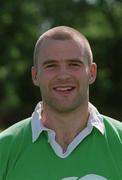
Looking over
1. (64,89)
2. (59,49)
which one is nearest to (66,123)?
(64,89)

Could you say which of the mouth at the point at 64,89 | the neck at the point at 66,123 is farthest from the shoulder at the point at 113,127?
the mouth at the point at 64,89

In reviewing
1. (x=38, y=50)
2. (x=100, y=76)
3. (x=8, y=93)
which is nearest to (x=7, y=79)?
(x=8, y=93)

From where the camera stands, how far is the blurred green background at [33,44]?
35094 millimetres

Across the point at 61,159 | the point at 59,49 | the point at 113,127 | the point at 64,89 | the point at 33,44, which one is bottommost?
the point at 33,44

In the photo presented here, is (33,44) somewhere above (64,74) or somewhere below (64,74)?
below

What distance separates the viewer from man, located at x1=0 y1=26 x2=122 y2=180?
12.2 feet

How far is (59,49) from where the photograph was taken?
379 cm

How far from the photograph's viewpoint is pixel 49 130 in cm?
392

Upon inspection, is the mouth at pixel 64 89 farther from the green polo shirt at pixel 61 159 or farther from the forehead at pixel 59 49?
the green polo shirt at pixel 61 159

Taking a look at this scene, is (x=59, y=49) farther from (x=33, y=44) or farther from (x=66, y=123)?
(x=33, y=44)

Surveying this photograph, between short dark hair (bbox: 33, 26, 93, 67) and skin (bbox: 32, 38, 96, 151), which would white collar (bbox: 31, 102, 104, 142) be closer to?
skin (bbox: 32, 38, 96, 151)

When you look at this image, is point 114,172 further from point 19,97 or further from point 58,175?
point 19,97

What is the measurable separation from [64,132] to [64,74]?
15.5 inches

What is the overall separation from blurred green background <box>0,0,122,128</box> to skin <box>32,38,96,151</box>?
2955cm
